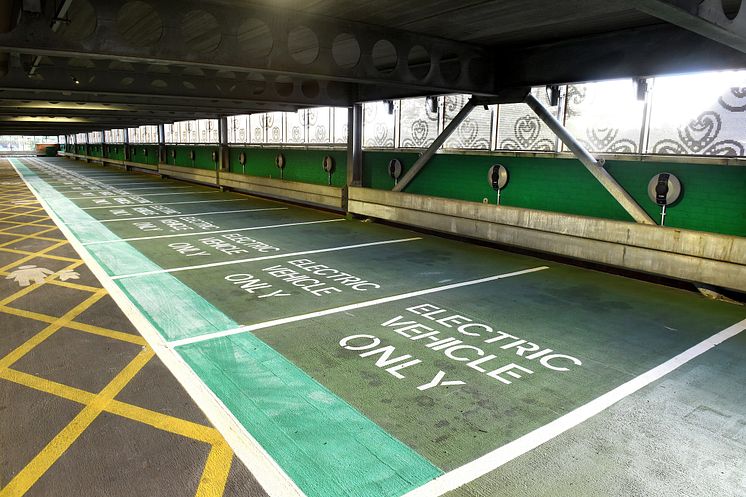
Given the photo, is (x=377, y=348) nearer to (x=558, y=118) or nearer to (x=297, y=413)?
(x=297, y=413)

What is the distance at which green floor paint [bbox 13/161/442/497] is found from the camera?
304 cm

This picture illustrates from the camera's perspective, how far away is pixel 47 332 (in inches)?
209

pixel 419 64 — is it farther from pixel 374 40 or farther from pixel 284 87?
pixel 284 87

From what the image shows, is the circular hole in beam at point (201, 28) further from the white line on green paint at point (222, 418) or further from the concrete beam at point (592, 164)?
the concrete beam at point (592, 164)

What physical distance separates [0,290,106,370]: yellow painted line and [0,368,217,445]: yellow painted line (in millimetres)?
261

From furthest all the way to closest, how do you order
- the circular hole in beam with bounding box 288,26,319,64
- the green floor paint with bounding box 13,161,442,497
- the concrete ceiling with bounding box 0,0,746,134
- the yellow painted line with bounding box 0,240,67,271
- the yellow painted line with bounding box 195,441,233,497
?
the circular hole in beam with bounding box 288,26,319,64 → the yellow painted line with bounding box 0,240,67,271 → the concrete ceiling with bounding box 0,0,746,134 → the green floor paint with bounding box 13,161,442,497 → the yellow painted line with bounding box 195,441,233,497

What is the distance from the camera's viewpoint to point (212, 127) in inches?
920

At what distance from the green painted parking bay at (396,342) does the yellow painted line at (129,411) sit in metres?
0.28

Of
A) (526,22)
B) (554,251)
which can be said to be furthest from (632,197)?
(526,22)

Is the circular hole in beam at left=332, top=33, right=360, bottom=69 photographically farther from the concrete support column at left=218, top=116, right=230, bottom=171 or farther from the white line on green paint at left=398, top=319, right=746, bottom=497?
the concrete support column at left=218, top=116, right=230, bottom=171

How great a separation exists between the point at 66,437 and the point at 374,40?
6.02 meters

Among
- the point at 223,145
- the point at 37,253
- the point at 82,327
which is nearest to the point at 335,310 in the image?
the point at 82,327

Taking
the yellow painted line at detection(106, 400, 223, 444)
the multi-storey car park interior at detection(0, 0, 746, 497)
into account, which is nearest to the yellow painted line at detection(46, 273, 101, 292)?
the multi-storey car park interior at detection(0, 0, 746, 497)

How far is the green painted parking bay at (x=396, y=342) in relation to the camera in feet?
11.3
